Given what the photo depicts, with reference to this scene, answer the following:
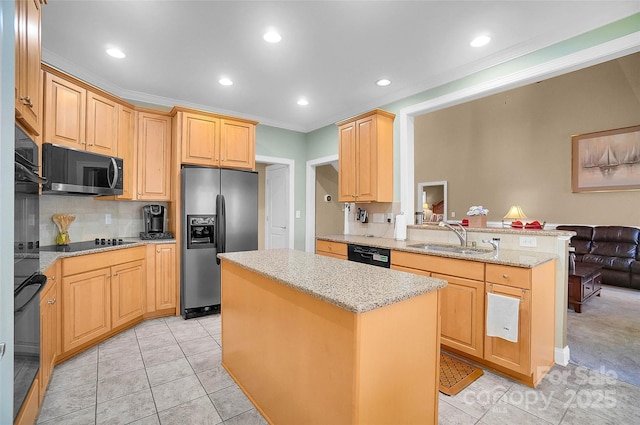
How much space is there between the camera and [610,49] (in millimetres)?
2250

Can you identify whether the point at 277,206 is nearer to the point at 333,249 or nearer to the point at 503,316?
the point at 333,249

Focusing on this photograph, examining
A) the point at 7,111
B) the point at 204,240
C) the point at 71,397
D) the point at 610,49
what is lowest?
the point at 71,397

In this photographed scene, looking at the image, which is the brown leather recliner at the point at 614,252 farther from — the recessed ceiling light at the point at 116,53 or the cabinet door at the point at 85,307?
the recessed ceiling light at the point at 116,53

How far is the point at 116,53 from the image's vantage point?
2.79 meters

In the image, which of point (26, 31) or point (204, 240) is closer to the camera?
point (26, 31)

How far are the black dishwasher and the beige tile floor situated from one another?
1.25 metres

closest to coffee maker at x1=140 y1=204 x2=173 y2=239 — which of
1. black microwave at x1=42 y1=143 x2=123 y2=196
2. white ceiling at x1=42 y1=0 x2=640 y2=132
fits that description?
black microwave at x1=42 y1=143 x2=123 y2=196

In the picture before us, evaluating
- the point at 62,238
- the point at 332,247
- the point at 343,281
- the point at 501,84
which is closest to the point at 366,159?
the point at 332,247

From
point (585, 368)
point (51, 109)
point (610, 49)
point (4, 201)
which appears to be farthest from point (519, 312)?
point (51, 109)

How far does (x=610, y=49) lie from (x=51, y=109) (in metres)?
4.49

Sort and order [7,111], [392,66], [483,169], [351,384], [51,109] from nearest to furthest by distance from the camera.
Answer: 1. [7,111]
2. [351,384]
3. [51,109]
4. [392,66]
5. [483,169]

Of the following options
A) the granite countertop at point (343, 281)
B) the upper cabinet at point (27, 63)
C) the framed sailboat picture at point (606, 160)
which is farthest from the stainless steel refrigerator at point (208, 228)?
the framed sailboat picture at point (606, 160)

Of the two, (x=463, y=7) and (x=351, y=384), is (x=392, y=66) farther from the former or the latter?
(x=351, y=384)

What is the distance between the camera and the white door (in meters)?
5.24
